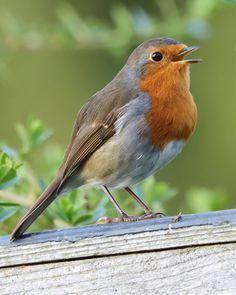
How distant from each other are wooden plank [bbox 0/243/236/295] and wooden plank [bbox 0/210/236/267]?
3 centimetres

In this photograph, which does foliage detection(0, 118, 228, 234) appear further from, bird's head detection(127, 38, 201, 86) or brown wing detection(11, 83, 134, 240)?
bird's head detection(127, 38, 201, 86)

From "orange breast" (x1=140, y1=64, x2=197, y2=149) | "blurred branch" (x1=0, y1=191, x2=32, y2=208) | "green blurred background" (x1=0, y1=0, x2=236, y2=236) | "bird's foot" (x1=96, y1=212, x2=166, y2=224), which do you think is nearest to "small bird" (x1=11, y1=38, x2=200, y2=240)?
"orange breast" (x1=140, y1=64, x2=197, y2=149)

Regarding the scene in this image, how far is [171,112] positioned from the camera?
16.6 ft

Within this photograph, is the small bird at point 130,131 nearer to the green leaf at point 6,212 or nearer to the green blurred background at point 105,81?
the green leaf at point 6,212

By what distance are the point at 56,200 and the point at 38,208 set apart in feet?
0.80

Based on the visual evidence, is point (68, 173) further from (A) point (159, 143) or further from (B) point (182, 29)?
(B) point (182, 29)

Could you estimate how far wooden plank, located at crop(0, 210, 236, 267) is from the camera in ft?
12.7

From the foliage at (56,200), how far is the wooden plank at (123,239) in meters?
0.29

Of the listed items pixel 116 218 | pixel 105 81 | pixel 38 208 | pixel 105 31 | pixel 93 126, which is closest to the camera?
pixel 38 208

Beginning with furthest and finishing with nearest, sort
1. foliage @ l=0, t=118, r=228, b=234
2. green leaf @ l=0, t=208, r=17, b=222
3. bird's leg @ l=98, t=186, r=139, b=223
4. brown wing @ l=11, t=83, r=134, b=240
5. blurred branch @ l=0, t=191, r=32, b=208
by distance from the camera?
brown wing @ l=11, t=83, r=134, b=240 < blurred branch @ l=0, t=191, r=32, b=208 < bird's leg @ l=98, t=186, r=139, b=223 < foliage @ l=0, t=118, r=228, b=234 < green leaf @ l=0, t=208, r=17, b=222

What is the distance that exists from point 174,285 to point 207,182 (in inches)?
213


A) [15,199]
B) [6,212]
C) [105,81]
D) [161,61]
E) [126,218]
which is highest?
[6,212]

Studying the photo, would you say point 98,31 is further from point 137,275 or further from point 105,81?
point 105,81

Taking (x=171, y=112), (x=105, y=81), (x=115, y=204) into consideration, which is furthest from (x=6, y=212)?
(x=105, y=81)
